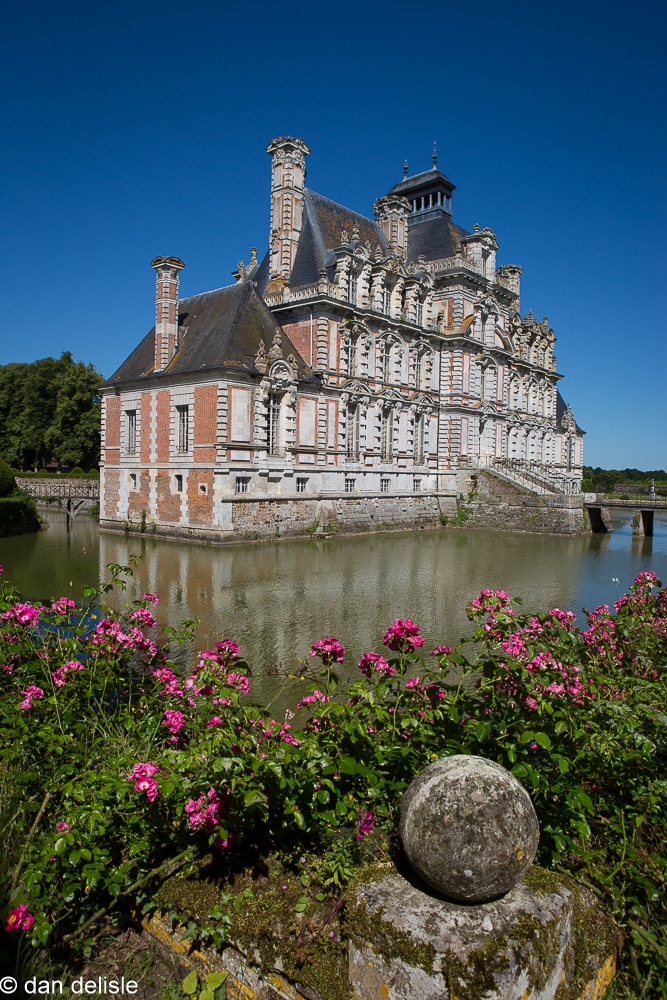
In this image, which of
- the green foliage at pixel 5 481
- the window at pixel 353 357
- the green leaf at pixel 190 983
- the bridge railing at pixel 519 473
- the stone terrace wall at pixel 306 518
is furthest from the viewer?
the bridge railing at pixel 519 473

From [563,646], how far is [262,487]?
20910 millimetres

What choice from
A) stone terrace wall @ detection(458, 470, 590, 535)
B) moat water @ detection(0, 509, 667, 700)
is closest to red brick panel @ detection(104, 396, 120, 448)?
moat water @ detection(0, 509, 667, 700)

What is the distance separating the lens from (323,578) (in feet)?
55.4

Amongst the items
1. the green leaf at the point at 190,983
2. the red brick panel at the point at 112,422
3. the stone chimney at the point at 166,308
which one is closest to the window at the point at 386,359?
the stone chimney at the point at 166,308

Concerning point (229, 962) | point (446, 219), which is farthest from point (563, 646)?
point (446, 219)

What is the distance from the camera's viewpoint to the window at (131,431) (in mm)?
27141

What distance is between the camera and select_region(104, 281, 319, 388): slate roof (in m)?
23.8

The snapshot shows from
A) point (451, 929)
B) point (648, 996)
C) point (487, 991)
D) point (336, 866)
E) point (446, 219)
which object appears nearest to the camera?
point (487, 991)

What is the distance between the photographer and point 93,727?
176 inches

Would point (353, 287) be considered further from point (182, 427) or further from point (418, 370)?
point (182, 427)

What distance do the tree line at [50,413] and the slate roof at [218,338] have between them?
18484 mm

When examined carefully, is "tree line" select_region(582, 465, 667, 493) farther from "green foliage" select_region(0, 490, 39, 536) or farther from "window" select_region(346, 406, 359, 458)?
"green foliage" select_region(0, 490, 39, 536)

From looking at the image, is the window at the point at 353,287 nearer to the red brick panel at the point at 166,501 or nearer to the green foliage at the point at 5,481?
the red brick panel at the point at 166,501

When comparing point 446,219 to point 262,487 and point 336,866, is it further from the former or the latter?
point 336,866
